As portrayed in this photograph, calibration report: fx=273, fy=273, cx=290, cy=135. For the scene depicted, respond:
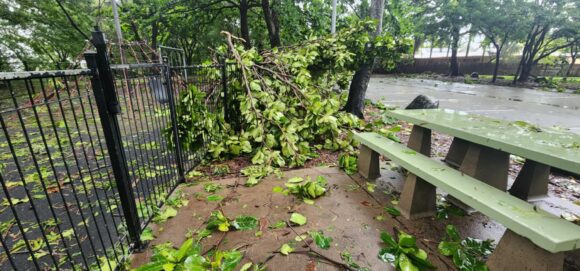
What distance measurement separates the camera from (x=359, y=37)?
4.79m

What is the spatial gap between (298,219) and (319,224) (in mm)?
184

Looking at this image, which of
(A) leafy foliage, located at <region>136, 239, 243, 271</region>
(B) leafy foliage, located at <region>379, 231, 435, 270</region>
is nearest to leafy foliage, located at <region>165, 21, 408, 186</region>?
(A) leafy foliage, located at <region>136, 239, 243, 271</region>

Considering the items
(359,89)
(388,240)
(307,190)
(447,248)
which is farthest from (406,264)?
(359,89)

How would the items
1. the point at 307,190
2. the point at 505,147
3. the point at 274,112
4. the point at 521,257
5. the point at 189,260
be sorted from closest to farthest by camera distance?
1. the point at 521,257
2. the point at 189,260
3. the point at 505,147
4. the point at 307,190
5. the point at 274,112

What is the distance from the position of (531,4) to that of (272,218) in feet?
66.4

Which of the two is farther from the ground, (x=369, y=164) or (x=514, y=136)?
(x=514, y=136)

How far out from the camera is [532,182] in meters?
2.68

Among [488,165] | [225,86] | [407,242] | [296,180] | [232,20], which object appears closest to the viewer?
[407,242]

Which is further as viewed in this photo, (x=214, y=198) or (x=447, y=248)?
(x=214, y=198)

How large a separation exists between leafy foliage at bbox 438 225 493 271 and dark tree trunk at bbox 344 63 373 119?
3.91 metres

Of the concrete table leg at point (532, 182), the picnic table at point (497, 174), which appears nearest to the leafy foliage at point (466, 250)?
the picnic table at point (497, 174)

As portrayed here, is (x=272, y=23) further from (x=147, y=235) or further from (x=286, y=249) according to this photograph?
(x=286, y=249)

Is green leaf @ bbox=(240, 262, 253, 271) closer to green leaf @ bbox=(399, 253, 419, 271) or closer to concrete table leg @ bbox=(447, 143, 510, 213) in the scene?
green leaf @ bbox=(399, 253, 419, 271)

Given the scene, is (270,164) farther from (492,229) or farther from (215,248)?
(492,229)
